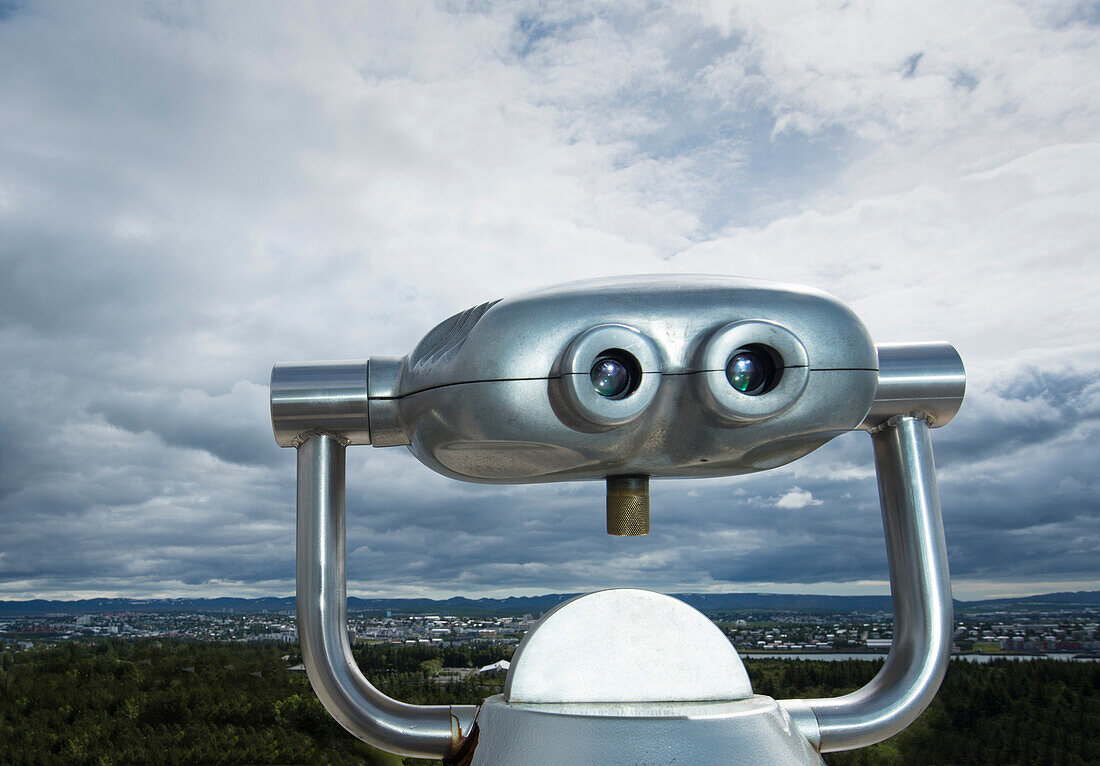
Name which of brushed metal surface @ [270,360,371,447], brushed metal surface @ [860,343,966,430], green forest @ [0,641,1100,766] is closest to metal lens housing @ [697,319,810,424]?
brushed metal surface @ [860,343,966,430]

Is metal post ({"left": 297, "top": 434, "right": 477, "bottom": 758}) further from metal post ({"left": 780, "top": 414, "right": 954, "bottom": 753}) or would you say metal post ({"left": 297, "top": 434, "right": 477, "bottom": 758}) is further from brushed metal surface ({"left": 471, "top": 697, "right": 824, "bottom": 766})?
metal post ({"left": 780, "top": 414, "right": 954, "bottom": 753})

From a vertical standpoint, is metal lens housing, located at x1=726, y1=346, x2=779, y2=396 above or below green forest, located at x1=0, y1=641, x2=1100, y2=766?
above

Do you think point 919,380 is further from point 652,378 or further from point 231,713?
point 231,713

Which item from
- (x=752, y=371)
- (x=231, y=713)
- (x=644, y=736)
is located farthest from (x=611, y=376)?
(x=231, y=713)

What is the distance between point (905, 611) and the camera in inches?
31.3

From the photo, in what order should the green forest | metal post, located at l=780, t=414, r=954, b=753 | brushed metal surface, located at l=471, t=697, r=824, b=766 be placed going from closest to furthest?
1. brushed metal surface, located at l=471, t=697, r=824, b=766
2. metal post, located at l=780, t=414, r=954, b=753
3. the green forest

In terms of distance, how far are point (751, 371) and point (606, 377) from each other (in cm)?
11

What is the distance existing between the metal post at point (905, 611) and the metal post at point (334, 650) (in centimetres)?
31

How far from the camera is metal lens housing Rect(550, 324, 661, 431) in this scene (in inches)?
22.9

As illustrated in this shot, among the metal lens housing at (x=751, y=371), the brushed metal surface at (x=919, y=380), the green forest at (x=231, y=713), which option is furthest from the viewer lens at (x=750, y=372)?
the green forest at (x=231, y=713)

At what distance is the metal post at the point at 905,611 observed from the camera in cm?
74

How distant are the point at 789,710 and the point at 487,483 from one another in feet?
1.08

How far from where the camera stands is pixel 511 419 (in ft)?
2.00

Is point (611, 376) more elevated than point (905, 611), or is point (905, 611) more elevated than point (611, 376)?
point (611, 376)
